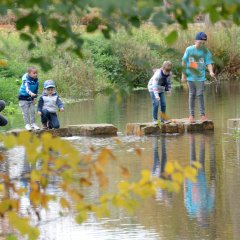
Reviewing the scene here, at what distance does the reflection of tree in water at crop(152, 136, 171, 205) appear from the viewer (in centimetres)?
1133

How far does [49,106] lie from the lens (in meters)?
18.9

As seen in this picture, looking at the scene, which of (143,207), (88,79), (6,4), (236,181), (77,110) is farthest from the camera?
(88,79)

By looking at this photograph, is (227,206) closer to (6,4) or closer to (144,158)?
(144,158)

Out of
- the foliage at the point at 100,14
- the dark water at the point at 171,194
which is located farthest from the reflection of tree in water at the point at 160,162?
the foliage at the point at 100,14

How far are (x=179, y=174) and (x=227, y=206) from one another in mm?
5782

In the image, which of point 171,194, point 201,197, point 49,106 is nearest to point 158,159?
point 171,194

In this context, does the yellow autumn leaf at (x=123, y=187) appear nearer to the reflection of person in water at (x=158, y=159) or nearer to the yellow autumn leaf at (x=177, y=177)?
the yellow autumn leaf at (x=177, y=177)

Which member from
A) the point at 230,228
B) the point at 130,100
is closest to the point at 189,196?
the point at 230,228

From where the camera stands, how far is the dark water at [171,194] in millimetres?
9477

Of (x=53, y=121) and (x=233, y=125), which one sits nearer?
(x=233, y=125)

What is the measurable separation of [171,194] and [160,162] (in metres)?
2.71

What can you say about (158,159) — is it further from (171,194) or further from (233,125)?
(233,125)

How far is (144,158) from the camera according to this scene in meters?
14.8

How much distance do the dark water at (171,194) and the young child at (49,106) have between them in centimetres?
117
